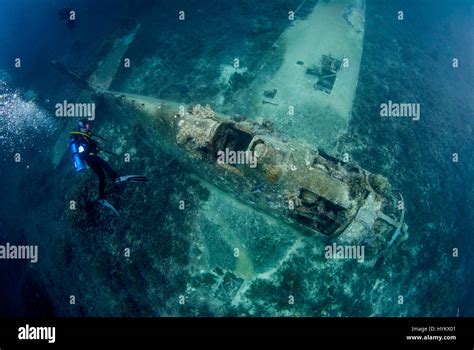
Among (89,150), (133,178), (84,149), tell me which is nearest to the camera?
(84,149)

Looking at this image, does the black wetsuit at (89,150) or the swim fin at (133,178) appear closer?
the black wetsuit at (89,150)

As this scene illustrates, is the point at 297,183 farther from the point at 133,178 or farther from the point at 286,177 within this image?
the point at 133,178

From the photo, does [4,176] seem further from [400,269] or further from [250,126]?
[400,269]

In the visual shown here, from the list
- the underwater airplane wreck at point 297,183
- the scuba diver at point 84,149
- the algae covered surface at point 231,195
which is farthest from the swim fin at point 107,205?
the underwater airplane wreck at point 297,183

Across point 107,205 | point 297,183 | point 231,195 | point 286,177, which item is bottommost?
point 107,205

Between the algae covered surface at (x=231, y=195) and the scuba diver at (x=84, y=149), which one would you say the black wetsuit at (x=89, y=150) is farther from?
the algae covered surface at (x=231, y=195)

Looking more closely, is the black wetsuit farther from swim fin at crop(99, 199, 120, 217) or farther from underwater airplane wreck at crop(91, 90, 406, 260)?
underwater airplane wreck at crop(91, 90, 406, 260)

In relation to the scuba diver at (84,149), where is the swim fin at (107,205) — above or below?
below

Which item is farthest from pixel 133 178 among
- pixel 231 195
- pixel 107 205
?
pixel 231 195

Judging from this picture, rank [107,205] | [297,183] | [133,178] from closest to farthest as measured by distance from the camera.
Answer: [297,183], [107,205], [133,178]

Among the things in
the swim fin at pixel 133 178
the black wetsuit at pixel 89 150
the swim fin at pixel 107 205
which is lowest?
the swim fin at pixel 107 205

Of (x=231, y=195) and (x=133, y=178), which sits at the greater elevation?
(x=133, y=178)
